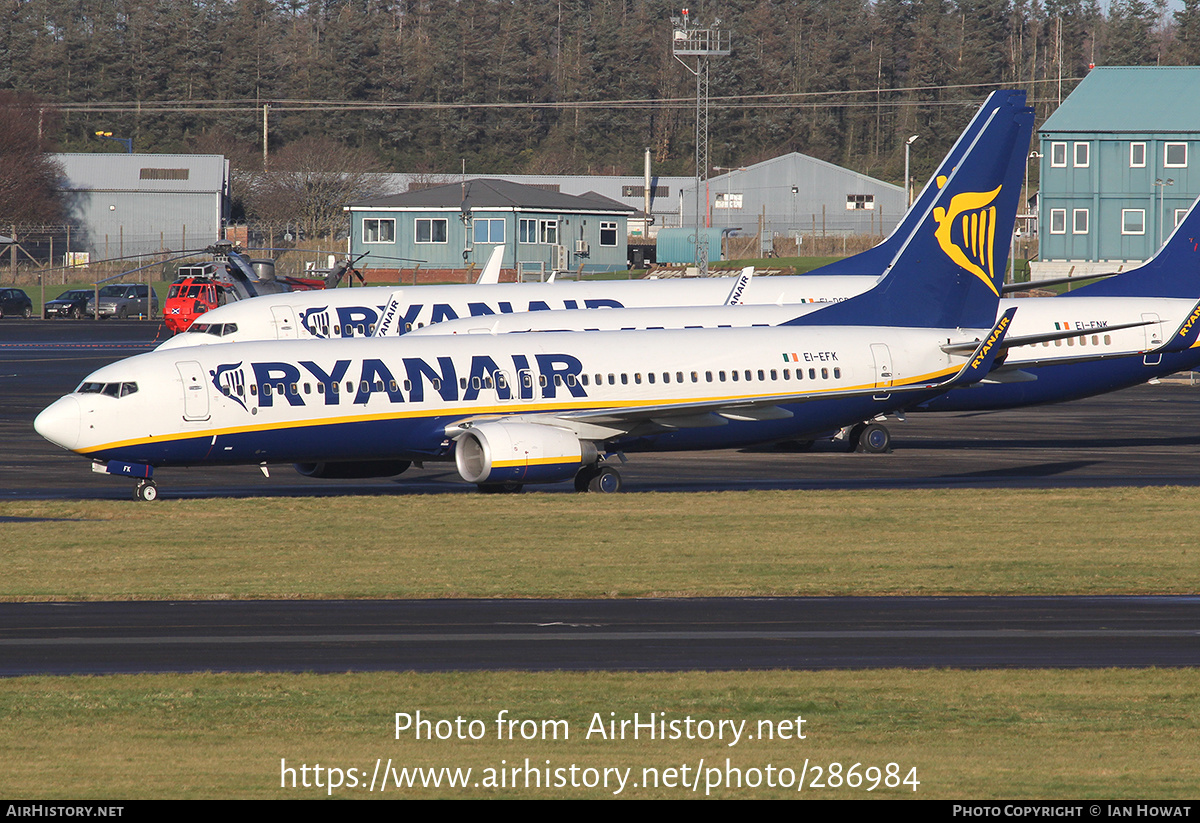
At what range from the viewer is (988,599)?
23.7 metres

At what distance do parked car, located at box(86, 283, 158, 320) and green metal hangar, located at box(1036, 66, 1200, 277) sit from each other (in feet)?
215

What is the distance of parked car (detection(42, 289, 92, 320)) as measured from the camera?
117000 millimetres

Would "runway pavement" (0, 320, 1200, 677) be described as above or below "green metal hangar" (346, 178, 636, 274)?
below

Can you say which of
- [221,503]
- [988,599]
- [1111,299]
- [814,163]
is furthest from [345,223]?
[988,599]

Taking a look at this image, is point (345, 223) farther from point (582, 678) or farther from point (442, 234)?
point (582, 678)

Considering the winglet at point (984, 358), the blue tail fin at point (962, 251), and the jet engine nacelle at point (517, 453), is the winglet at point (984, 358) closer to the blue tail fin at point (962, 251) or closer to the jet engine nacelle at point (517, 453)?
the blue tail fin at point (962, 251)

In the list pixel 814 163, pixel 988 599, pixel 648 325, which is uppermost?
pixel 814 163

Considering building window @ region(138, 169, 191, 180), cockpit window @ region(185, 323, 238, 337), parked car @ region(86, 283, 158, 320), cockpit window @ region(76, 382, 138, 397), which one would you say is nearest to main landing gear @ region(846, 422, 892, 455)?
cockpit window @ region(185, 323, 238, 337)

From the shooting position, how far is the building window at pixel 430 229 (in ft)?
421

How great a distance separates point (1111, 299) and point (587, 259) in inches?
3423

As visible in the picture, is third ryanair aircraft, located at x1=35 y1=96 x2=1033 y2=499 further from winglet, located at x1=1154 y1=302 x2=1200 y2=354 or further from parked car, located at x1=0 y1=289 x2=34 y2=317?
parked car, located at x1=0 y1=289 x2=34 y2=317

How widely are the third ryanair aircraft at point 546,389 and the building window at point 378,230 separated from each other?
89944mm

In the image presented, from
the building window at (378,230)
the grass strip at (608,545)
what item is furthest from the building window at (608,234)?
the grass strip at (608,545)

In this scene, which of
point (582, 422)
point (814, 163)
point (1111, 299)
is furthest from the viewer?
point (814, 163)
